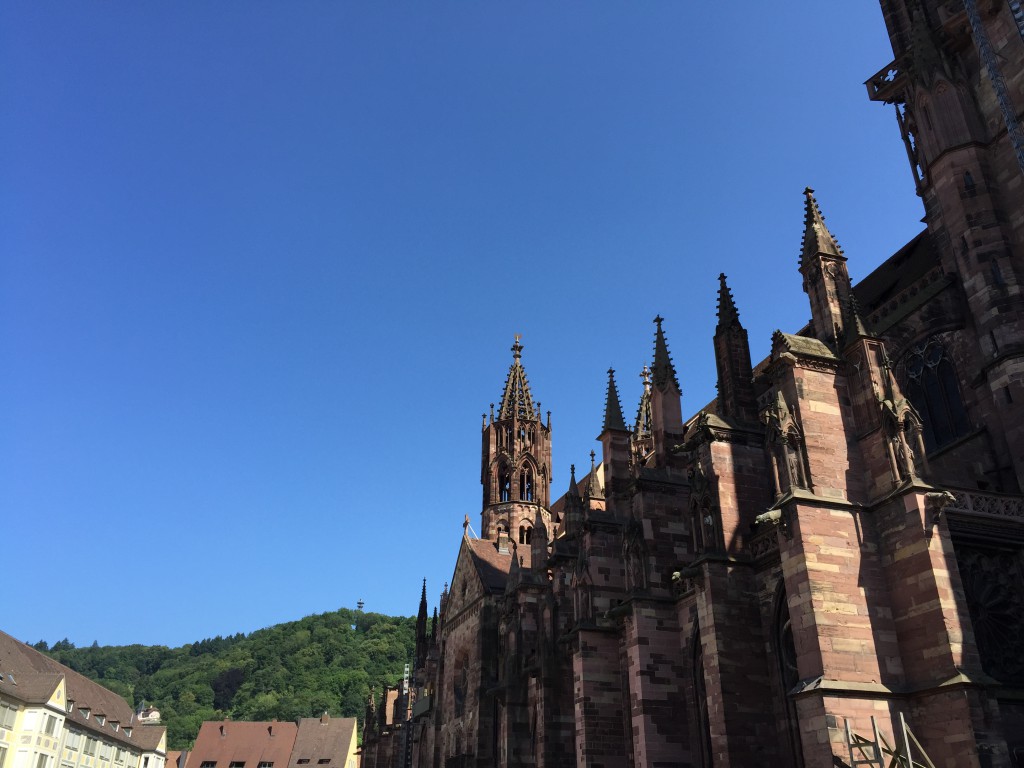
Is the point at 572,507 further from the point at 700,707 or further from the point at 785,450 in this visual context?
the point at 785,450

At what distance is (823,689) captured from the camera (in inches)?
632

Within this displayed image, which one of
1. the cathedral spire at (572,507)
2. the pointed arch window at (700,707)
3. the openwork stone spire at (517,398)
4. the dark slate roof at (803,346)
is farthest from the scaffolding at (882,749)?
the openwork stone spire at (517,398)

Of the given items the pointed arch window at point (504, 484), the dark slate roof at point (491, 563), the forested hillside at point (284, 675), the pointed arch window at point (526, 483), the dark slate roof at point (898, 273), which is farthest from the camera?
the forested hillside at point (284, 675)

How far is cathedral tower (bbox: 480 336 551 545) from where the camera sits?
5622cm

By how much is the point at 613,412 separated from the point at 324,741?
63.5 metres

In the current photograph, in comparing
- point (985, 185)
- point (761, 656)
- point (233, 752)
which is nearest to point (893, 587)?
point (761, 656)

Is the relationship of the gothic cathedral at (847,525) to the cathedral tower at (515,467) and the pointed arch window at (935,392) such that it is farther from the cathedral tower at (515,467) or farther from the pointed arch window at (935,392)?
the cathedral tower at (515,467)

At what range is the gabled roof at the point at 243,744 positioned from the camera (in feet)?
269

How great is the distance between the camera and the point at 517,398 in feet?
201

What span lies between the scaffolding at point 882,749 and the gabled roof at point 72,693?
4886cm

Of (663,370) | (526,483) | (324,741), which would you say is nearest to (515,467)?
(526,483)

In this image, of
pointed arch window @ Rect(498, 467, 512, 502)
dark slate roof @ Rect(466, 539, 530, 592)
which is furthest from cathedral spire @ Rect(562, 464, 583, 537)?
pointed arch window @ Rect(498, 467, 512, 502)

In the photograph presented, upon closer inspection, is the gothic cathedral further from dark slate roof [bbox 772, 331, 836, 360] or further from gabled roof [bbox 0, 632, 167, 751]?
gabled roof [bbox 0, 632, 167, 751]

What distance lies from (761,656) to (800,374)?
6613 mm
